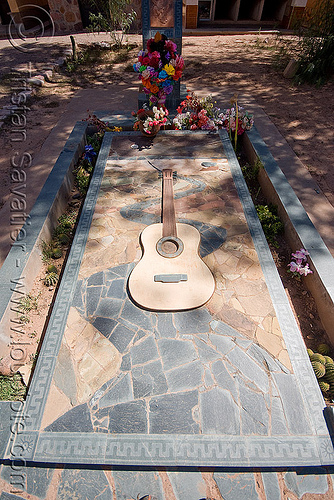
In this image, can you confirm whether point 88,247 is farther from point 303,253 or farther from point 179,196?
point 303,253

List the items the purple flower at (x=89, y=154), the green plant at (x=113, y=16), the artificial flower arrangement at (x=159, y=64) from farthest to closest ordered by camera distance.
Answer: the green plant at (x=113, y=16), the artificial flower arrangement at (x=159, y=64), the purple flower at (x=89, y=154)

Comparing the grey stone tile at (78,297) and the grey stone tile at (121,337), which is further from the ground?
the grey stone tile at (78,297)

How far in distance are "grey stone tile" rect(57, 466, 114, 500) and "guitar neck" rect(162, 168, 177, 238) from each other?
85.3 inches

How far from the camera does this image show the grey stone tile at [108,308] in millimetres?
2617

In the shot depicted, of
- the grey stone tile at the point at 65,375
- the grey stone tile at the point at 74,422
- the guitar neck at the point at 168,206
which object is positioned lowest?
the grey stone tile at the point at 74,422

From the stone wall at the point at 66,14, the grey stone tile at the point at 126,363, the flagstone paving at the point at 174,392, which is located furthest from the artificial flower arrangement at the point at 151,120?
the stone wall at the point at 66,14

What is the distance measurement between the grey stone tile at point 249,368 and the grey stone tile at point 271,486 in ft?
1.67

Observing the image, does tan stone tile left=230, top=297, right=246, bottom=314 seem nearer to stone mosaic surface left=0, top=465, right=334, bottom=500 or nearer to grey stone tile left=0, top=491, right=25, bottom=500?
stone mosaic surface left=0, top=465, right=334, bottom=500

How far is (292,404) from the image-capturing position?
6.88 ft

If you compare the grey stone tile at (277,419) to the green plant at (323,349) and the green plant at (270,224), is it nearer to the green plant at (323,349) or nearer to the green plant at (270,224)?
the green plant at (323,349)

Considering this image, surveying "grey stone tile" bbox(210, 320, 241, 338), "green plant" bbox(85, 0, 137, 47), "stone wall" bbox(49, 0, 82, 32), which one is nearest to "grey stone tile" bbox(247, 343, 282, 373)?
"grey stone tile" bbox(210, 320, 241, 338)

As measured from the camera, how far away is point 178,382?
220 cm

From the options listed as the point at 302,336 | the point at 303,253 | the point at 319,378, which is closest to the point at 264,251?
the point at 303,253

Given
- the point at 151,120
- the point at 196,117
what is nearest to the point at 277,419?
the point at 151,120
